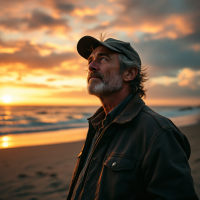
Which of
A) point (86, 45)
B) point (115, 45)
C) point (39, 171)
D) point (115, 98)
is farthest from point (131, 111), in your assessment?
point (39, 171)

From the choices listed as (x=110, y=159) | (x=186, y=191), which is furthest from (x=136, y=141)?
(x=186, y=191)

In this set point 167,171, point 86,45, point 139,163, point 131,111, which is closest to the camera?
point 167,171

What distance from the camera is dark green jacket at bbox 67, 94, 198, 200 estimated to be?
4.16ft

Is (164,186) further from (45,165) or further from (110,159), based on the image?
(45,165)

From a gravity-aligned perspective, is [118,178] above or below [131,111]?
below

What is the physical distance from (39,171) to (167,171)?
470cm

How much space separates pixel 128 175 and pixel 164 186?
0.30m

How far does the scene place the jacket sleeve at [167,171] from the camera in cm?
124

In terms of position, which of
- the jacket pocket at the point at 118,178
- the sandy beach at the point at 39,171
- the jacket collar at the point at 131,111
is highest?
the jacket collar at the point at 131,111

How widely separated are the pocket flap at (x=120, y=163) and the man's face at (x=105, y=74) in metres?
0.97

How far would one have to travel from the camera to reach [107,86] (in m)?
2.21

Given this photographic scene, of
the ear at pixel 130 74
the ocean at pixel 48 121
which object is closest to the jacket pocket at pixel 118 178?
the ear at pixel 130 74

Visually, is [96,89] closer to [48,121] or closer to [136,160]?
[136,160]

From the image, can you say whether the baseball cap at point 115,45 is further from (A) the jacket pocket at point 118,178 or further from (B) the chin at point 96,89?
(A) the jacket pocket at point 118,178
